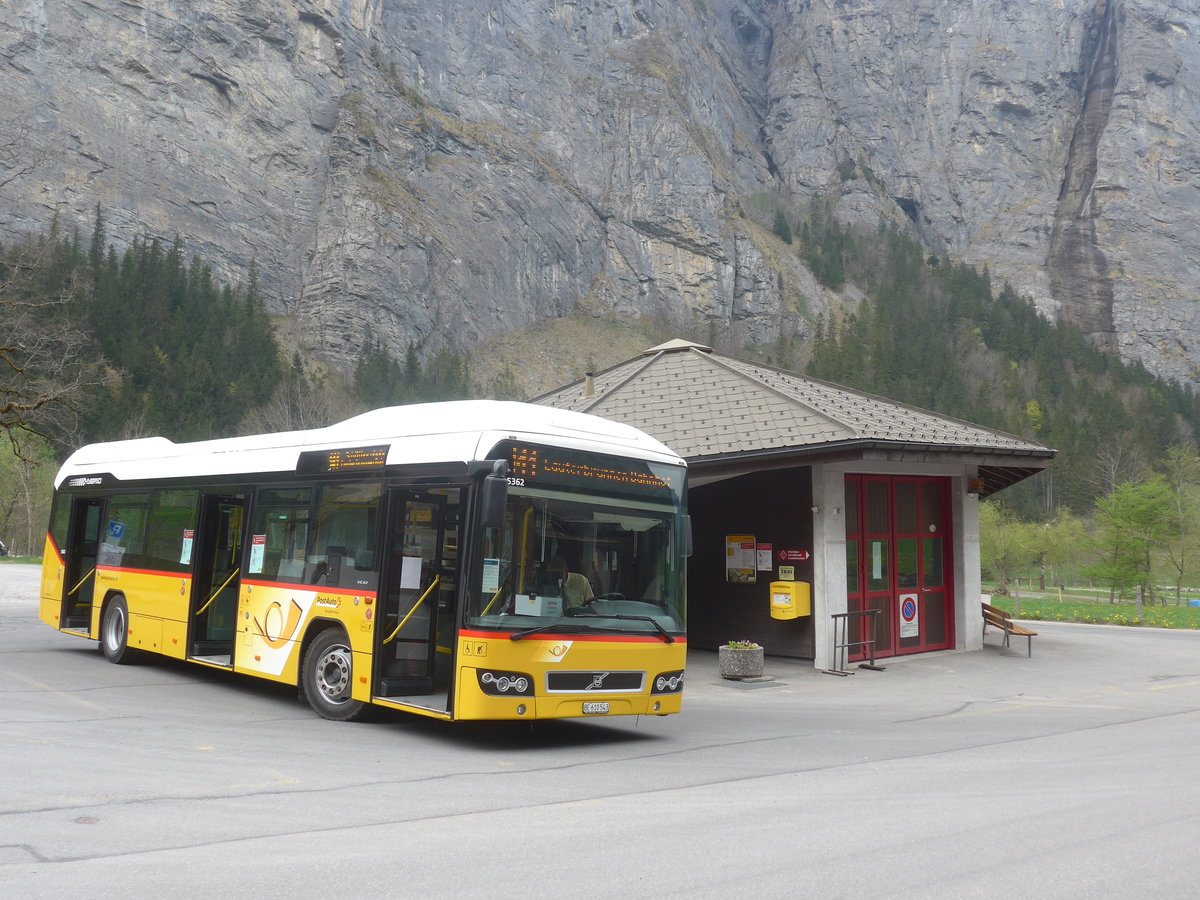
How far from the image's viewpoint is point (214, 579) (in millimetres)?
11852

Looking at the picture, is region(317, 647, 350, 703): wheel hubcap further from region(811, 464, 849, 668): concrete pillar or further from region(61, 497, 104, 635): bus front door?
region(811, 464, 849, 668): concrete pillar

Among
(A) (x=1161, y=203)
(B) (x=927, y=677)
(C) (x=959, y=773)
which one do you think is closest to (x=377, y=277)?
(B) (x=927, y=677)

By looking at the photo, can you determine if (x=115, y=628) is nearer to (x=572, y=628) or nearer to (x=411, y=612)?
(x=411, y=612)

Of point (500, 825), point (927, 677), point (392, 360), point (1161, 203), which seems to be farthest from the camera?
point (1161, 203)

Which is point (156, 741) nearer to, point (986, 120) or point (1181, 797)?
point (1181, 797)

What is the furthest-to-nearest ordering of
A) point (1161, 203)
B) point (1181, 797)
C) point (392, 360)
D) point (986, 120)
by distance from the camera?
point (986, 120)
point (1161, 203)
point (392, 360)
point (1181, 797)

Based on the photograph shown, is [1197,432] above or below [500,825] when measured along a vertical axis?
above

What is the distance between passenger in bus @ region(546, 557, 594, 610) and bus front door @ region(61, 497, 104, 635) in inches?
358

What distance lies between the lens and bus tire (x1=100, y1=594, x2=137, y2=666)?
13.4m

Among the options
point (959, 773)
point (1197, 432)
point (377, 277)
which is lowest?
point (959, 773)

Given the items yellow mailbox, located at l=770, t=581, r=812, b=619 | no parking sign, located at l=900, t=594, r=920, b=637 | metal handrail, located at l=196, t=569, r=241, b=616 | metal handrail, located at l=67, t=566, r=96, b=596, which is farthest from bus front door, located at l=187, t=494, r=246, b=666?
no parking sign, located at l=900, t=594, r=920, b=637

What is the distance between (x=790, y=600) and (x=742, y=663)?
1.91 metres

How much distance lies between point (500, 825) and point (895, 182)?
153727 millimetres

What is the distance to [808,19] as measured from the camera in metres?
150
